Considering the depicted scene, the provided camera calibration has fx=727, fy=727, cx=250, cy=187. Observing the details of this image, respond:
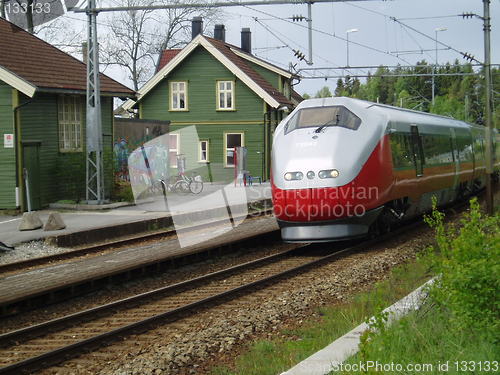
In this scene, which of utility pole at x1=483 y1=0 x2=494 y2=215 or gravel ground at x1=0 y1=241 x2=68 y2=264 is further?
utility pole at x1=483 y1=0 x2=494 y2=215

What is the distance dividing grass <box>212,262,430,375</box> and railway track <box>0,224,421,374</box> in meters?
1.60

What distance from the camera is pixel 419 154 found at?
650 inches

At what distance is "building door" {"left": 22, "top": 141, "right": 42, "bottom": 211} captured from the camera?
67.7ft

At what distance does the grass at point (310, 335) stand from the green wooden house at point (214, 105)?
27739 mm

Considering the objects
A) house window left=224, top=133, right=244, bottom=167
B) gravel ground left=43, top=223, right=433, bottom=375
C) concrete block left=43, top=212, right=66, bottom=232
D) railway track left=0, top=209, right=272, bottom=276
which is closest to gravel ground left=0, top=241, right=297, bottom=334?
gravel ground left=43, top=223, right=433, bottom=375

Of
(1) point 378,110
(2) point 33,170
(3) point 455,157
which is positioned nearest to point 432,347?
(1) point 378,110

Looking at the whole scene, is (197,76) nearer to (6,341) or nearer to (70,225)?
(70,225)

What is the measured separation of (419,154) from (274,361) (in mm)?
10669

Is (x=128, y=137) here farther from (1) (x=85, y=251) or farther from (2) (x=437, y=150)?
(1) (x=85, y=251)

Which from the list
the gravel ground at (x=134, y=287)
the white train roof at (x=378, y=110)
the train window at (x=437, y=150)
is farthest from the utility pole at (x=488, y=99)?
the gravel ground at (x=134, y=287)

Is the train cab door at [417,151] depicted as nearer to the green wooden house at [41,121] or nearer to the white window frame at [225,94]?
the green wooden house at [41,121]

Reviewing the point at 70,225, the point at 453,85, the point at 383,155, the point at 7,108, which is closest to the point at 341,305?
the point at 383,155

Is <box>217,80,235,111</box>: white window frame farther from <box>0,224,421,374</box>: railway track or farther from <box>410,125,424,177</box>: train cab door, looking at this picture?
<box>0,224,421,374</box>: railway track

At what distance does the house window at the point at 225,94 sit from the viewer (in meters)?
38.1
